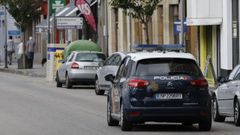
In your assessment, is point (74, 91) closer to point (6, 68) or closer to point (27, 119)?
point (27, 119)

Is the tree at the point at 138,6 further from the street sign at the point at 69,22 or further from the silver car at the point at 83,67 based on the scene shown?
the street sign at the point at 69,22

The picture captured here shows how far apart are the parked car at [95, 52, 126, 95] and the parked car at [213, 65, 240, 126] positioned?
9.33 m

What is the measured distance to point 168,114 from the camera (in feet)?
57.0

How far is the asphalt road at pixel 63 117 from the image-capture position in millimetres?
17750

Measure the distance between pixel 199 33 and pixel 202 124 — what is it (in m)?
23.1

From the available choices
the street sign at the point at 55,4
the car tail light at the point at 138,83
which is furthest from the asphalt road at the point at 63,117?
the street sign at the point at 55,4

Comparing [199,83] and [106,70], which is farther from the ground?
[199,83]

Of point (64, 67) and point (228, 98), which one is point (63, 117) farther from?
point (64, 67)

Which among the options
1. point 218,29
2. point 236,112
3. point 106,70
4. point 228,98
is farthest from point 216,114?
point 218,29

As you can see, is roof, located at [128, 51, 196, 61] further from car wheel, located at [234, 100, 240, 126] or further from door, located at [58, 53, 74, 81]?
A: door, located at [58, 53, 74, 81]

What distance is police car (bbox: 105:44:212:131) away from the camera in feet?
57.2

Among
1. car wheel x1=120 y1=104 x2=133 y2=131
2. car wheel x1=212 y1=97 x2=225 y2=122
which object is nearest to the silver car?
car wheel x1=212 y1=97 x2=225 y2=122

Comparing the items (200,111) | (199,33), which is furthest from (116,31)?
(200,111)

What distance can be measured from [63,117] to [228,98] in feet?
13.4
